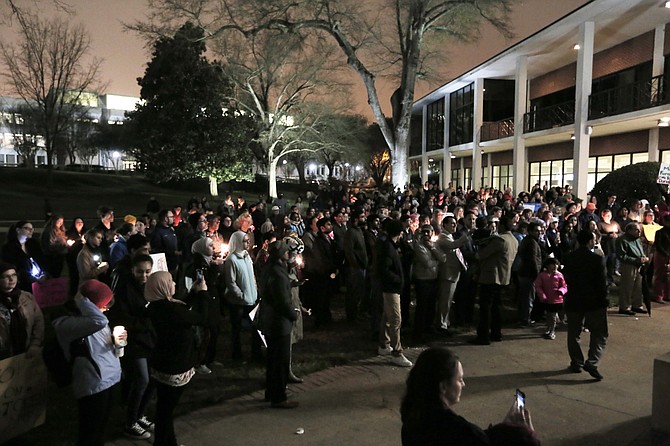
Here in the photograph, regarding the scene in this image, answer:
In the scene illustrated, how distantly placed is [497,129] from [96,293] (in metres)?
30.3

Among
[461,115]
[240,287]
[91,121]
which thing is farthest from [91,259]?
[91,121]

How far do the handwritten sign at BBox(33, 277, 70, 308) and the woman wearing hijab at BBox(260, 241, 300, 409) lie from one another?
4.10 m

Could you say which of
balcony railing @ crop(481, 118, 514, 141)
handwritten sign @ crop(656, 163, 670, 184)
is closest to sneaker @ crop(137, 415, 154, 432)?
handwritten sign @ crop(656, 163, 670, 184)

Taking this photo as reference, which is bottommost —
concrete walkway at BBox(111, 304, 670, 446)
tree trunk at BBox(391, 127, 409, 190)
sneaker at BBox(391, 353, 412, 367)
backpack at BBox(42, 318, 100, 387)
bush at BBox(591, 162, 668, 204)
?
concrete walkway at BBox(111, 304, 670, 446)

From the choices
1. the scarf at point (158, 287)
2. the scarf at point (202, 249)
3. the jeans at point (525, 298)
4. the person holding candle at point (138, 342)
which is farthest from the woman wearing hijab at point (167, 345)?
the jeans at point (525, 298)

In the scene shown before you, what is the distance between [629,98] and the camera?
768 inches

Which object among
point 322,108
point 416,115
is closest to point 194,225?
point 322,108

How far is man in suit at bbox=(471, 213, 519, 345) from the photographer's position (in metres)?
7.57

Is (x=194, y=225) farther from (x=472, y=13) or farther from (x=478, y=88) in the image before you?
(x=478, y=88)

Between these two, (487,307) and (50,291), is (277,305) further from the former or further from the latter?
(50,291)

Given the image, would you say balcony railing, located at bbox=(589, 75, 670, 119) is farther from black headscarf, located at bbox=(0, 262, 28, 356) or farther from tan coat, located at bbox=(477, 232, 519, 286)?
black headscarf, located at bbox=(0, 262, 28, 356)

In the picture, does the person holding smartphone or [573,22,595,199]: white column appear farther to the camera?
[573,22,595,199]: white column

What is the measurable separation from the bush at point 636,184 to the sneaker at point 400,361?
12808mm

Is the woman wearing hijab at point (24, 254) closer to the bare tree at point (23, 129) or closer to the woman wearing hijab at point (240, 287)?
the woman wearing hijab at point (240, 287)
